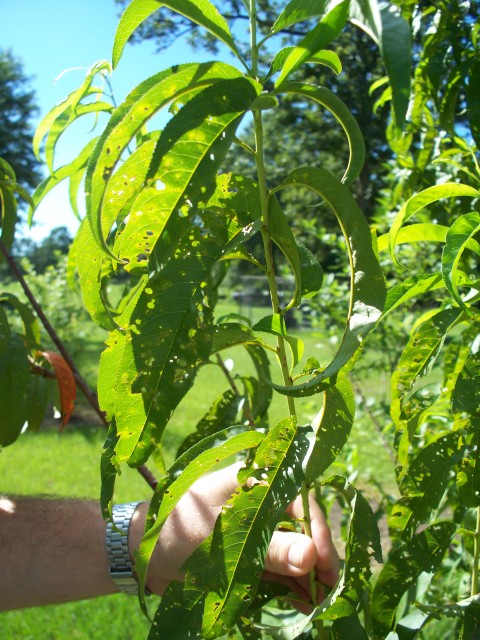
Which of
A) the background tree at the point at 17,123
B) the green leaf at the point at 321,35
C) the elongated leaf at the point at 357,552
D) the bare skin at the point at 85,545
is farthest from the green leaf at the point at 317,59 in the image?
the background tree at the point at 17,123

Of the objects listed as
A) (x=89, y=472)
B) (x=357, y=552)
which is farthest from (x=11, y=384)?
(x=89, y=472)

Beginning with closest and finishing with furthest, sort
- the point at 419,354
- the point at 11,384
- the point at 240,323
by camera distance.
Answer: the point at 240,323
the point at 419,354
the point at 11,384

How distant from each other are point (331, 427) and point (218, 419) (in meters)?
0.48

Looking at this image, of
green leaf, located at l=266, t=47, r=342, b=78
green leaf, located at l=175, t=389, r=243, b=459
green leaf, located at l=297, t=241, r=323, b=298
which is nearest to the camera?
green leaf, located at l=266, t=47, r=342, b=78

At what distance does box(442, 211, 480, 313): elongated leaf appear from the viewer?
793mm

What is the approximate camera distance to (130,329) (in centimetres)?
69

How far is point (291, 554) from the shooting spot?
0.93 metres

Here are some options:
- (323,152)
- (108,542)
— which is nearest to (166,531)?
(108,542)

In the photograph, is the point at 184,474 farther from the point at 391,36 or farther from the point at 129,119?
the point at 391,36

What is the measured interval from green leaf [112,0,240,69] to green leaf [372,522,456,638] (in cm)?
80

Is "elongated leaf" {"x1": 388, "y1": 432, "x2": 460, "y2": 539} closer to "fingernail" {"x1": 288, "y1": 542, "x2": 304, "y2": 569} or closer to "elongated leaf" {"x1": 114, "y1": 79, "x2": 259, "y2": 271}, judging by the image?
"fingernail" {"x1": 288, "y1": 542, "x2": 304, "y2": 569}

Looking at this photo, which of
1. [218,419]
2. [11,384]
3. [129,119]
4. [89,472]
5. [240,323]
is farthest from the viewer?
[89,472]

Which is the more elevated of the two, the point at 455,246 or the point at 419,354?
the point at 455,246

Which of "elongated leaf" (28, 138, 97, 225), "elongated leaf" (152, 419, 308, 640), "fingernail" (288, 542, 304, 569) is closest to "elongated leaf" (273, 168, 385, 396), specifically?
"elongated leaf" (152, 419, 308, 640)
